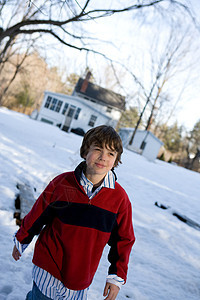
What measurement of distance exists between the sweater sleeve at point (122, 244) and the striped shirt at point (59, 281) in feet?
0.21

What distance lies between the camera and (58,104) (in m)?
24.5

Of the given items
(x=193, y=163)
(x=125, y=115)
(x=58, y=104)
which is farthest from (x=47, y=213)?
(x=193, y=163)

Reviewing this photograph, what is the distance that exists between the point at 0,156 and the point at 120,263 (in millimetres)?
5589

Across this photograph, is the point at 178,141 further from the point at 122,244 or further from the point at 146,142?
the point at 122,244

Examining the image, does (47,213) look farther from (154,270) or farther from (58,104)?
(58,104)

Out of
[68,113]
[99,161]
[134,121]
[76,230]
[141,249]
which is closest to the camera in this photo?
[76,230]

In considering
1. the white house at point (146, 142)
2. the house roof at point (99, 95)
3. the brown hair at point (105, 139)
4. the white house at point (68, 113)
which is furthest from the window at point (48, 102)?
the brown hair at point (105, 139)

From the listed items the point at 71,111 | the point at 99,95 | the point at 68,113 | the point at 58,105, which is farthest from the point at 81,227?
the point at 99,95

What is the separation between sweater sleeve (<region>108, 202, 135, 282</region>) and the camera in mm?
1481

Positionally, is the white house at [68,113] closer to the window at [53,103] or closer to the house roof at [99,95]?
the window at [53,103]

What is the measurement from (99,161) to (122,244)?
630 millimetres

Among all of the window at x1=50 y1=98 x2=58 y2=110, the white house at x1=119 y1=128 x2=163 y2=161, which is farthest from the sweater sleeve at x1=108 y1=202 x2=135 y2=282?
→ the white house at x1=119 y1=128 x2=163 y2=161

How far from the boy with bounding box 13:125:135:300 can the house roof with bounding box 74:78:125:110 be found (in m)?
26.5

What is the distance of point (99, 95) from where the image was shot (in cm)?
2825
